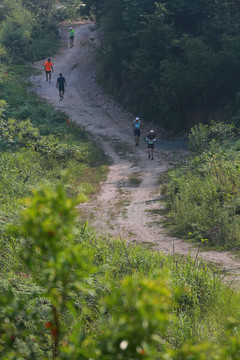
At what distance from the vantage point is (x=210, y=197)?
12.3 m

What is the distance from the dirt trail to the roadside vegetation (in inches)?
26.3

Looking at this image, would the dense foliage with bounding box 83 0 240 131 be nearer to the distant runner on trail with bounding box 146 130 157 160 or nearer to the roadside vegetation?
the distant runner on trail with bounding box 146 130 157 160

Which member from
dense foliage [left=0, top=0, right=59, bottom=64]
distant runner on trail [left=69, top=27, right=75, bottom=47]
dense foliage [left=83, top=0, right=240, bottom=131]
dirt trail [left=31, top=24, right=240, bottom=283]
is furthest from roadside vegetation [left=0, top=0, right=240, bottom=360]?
distant runner on trail [left=69, top=27, right=75, bottom=47]

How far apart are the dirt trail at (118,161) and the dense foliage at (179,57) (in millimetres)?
1786

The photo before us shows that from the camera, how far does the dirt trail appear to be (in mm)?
11391

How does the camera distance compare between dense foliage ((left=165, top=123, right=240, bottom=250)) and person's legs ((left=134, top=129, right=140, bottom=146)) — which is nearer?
dense foliage ((left=165, top=123, right=240, bottom=250))

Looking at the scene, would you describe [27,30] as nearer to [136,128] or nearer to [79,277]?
[136,128]

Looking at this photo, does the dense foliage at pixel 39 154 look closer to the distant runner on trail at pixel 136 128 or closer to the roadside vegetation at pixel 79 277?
the roadside vegetation at pixel 79 277

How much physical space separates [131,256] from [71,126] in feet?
53.3

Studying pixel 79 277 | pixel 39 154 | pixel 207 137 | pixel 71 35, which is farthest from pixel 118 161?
pixel 71 35

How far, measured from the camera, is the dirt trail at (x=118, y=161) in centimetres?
1139

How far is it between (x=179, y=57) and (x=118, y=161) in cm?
738

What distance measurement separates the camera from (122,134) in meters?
23.8

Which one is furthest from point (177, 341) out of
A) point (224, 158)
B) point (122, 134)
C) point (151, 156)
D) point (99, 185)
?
point (122, 134)
